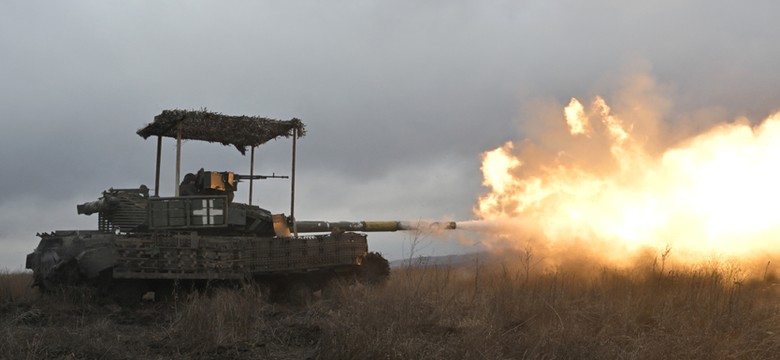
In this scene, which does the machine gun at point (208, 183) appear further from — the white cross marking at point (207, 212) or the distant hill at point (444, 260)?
the distant hill at point (444, 260)

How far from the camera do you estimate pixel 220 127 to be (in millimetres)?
17031

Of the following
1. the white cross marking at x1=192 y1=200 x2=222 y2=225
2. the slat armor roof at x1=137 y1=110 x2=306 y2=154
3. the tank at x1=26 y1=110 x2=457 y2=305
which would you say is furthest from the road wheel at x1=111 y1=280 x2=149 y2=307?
the slat armor roof at x1=137 y1=110 x2=306 y2=154

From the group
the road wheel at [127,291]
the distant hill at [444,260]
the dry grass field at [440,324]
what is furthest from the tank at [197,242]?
the distant hill at [444,260]

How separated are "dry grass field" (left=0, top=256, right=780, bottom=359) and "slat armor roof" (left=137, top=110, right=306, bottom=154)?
4.68 m

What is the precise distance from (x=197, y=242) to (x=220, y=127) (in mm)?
4112

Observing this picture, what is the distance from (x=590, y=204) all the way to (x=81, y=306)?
1326cm

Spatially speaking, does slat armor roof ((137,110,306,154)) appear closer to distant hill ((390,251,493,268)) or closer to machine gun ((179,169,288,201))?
machine gun ((179,169,288,201))

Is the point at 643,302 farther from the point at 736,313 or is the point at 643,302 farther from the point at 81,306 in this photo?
the point at 81,306

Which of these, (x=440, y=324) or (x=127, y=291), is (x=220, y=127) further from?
(x=440, y=324)

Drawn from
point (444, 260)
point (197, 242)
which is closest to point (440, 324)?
point (444, 260)

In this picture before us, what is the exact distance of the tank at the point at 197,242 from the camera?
13.5 m

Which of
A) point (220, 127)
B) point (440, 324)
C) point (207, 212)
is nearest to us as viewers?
point (440, 324)

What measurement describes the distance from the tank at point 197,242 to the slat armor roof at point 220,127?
3 cm

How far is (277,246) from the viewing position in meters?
15.2
